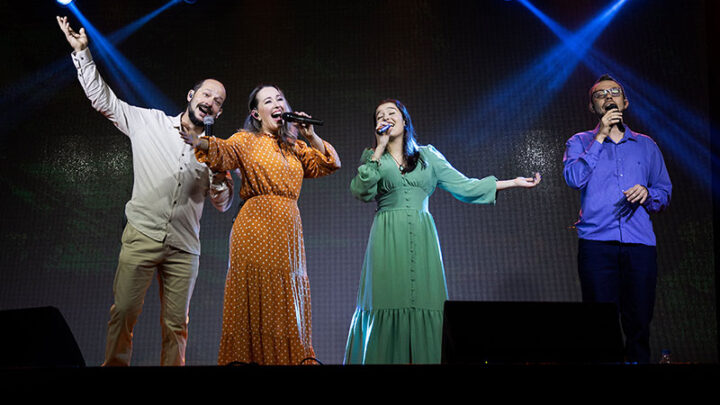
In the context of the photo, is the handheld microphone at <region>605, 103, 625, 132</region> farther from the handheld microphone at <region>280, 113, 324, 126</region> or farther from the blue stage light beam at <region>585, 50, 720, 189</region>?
the handheld microphone at <region>280, 113, 324, 126</region>

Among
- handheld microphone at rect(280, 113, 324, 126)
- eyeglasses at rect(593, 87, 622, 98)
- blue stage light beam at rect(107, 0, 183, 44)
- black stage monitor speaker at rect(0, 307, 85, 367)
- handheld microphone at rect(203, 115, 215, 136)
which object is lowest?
black stage monitor speaker at rect(0, 307, 85, 367)

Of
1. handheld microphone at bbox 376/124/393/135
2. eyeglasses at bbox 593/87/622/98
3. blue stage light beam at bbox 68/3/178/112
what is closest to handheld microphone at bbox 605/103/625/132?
eyeglasses at bbox 593/87/622/98

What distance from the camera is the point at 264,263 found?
267 centimetres

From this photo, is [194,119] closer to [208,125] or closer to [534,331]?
[208,125]

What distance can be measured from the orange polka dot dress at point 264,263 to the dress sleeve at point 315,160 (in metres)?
0.09

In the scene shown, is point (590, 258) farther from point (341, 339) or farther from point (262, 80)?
point (262, 80)

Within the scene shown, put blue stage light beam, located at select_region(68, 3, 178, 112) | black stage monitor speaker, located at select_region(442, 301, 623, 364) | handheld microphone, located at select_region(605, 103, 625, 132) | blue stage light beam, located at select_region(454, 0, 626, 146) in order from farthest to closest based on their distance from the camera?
blue stage light beam, located at select_region(68, 3, 178, 112), blue stage light beam, located at select_region(454, 0, 626, 146), handheld microphone, located at select_region(605, 103, 625, 132), black stage monitor speaker, located at select_region(442, 301, 623, 364)

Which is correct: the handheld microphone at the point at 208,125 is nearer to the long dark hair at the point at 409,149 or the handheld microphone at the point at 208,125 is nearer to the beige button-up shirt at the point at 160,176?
the beige button-up shirt at the point at 160,176

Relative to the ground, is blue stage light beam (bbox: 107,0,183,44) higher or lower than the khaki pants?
higher

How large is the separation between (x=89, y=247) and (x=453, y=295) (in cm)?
263

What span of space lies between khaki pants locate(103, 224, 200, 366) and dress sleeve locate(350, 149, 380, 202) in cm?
93

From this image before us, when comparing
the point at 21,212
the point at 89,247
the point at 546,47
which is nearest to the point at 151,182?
the point at 89,247

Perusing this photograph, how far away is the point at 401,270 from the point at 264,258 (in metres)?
0.65

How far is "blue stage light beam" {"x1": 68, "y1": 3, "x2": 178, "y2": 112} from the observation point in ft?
14.8
